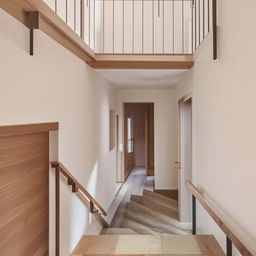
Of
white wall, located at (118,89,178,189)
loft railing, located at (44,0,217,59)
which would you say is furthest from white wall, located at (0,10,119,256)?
white wall, located at (118,89,178,189)

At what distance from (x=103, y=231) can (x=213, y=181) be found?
7.13 feet

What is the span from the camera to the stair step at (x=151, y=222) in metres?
4.53

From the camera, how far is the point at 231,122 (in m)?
2.10

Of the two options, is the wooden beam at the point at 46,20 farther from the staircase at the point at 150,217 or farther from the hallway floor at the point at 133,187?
the hallway floor at the point at 133,187

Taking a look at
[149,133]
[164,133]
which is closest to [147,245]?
[164,133]

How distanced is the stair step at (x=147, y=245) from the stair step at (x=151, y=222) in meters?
1.28

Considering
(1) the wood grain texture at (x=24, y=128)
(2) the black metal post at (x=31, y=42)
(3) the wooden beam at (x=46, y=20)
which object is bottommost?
(1) the wood grain texture at (x=24, y=128)

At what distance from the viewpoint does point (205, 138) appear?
302 cm

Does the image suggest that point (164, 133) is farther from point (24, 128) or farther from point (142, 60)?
point (24, 128)

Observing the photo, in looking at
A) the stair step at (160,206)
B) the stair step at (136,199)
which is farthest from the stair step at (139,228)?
the stair step at (136,199)

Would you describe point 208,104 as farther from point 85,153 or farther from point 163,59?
point 85,153

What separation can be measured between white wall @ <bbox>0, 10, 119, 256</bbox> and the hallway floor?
363 millimetres

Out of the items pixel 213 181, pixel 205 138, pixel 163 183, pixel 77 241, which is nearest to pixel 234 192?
pixel 213 181

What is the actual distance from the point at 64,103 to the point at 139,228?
8.77 feet
